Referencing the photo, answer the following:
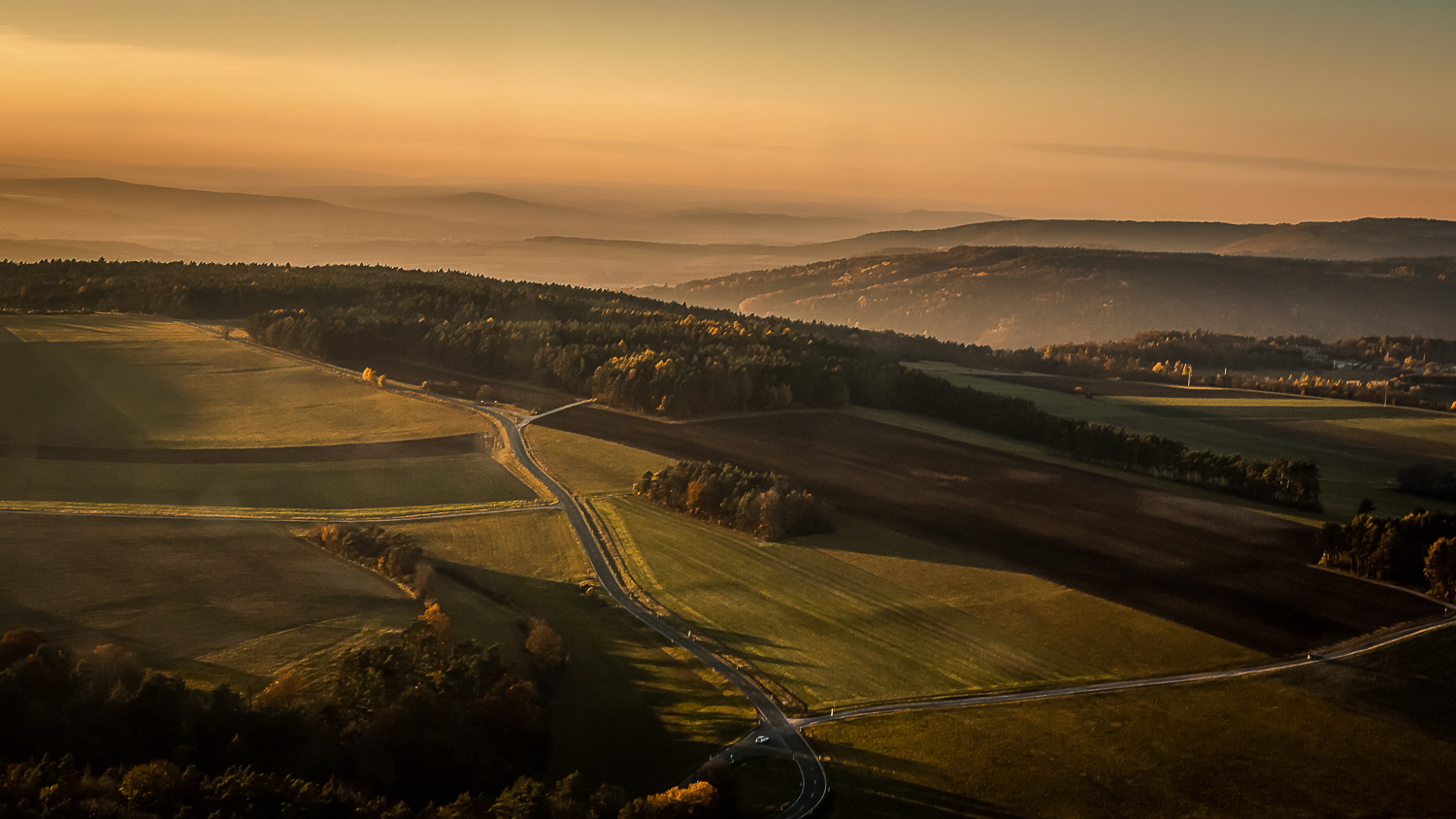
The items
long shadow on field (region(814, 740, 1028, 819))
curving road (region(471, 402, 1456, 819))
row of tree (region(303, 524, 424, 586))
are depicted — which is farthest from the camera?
row of tree (region(303, 524, 424, 586))

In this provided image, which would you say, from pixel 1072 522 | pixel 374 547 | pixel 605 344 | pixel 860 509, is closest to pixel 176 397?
pixel 605 344

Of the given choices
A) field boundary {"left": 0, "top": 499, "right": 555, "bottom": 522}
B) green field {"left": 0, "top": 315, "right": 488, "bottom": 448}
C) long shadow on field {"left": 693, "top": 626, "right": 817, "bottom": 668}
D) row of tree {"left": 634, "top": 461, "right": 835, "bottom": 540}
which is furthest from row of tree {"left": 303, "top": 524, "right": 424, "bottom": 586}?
green field {"left": 0, "top": 315, "right": 488, "bottom": 448}

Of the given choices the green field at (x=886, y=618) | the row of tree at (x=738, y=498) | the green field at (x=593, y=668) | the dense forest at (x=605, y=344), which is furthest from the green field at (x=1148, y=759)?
the dense forest at (x=605, y=344)

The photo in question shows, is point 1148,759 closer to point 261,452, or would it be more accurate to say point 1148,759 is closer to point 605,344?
point 261,452

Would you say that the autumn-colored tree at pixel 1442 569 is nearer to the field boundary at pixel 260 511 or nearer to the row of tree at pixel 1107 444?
the row of tree at pixel 1107 444

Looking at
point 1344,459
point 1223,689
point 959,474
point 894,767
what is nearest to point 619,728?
point 894,767

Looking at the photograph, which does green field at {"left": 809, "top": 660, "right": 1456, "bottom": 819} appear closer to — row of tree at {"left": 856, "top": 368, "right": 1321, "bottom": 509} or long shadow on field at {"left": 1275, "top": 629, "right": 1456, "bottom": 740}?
long shadow on field at {"left": 1275, "top": 629, "right": 1456, "bottom": 740}
